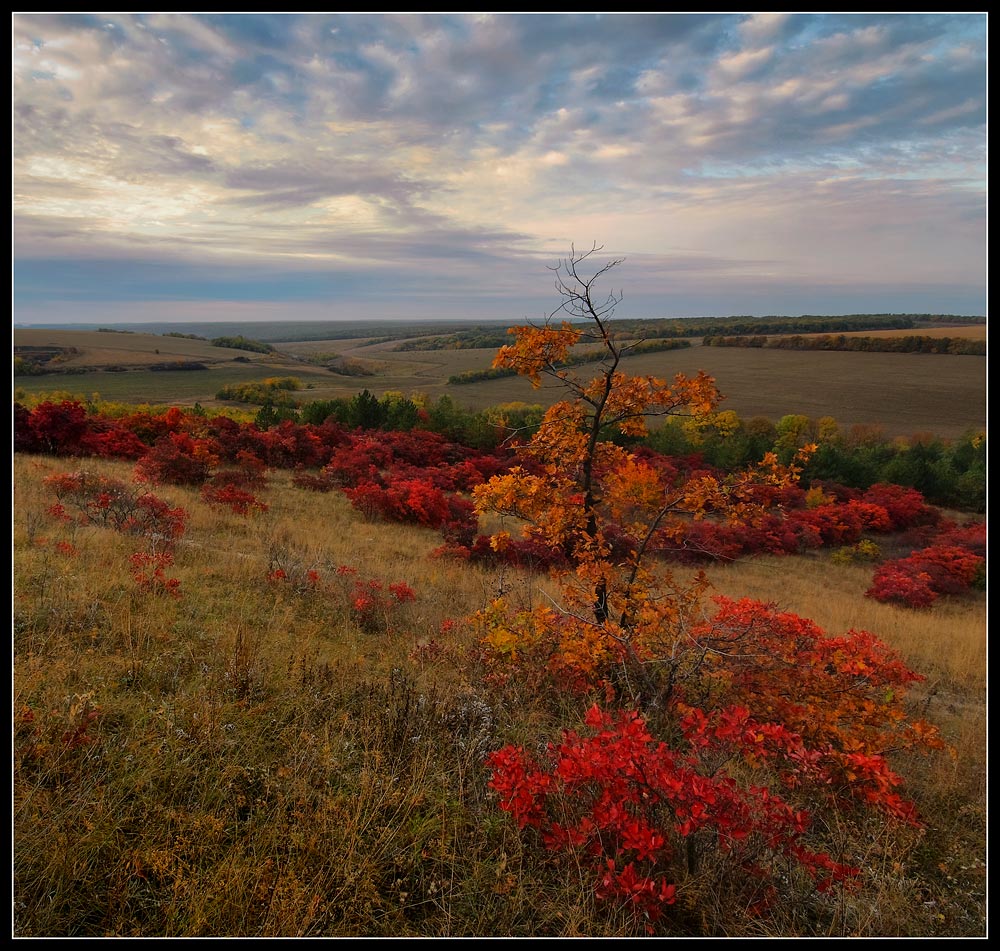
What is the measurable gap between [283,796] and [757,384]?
45.7 m

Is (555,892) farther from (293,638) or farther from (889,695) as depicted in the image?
(889,695)

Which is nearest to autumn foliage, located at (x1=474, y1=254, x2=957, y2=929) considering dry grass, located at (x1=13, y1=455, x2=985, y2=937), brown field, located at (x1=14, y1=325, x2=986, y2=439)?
dry grass, located at (x1=13, y1=455, x2=985, y2=937)

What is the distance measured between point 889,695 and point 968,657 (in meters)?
7.75

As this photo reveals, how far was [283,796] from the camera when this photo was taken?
10.2ft

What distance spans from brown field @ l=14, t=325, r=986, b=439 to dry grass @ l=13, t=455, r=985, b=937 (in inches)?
1126

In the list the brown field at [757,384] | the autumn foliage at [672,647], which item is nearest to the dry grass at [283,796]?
the autumn foliage at [672,647]

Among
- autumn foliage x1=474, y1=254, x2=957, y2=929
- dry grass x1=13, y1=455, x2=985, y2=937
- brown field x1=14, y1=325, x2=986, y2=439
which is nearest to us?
dry grass x1=13, y1=455, x2=985, y2=937

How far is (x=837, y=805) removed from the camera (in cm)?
461

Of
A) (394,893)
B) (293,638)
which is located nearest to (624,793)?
(394,893)

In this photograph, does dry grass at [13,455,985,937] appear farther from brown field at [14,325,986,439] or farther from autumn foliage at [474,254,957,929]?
brown field at [14,325,986,439]

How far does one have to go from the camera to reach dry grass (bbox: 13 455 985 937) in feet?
8.30

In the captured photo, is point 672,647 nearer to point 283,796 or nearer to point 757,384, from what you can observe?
point 283,796

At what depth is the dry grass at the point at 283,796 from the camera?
2529 mm

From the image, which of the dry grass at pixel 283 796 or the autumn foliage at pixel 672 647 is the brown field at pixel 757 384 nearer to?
the autumn foliage at pixel 672 647
